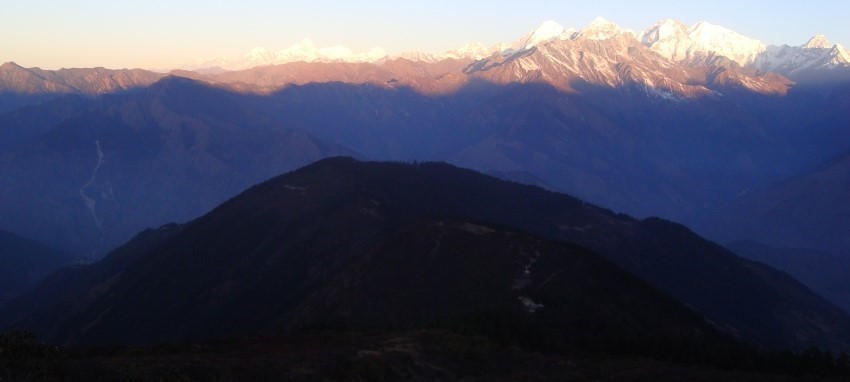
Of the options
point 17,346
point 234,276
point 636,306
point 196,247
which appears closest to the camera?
point 17,346

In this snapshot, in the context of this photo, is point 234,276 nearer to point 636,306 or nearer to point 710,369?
point 636,306

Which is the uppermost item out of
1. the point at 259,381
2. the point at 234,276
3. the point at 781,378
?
the point at 781,378

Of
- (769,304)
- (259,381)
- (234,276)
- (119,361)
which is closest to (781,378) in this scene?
(259,381)

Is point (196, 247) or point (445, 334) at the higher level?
point (445, 334)

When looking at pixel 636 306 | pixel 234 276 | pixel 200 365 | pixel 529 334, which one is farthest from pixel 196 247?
pixel 200 365

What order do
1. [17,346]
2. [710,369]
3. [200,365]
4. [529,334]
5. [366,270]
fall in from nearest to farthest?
[17,346] → [200,365] → [710,369] → [529,334] → [366,270]

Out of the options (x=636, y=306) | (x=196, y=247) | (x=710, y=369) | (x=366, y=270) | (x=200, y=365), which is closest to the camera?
(x=200, y=365)

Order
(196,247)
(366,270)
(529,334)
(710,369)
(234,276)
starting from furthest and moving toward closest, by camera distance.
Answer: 1. (196,247)
2. (234,276)
3. (366,270)
4. (529,334)
5. (710,369)

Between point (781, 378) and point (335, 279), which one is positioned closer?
point (781, 378)

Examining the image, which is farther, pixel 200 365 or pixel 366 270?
pixel 366 270

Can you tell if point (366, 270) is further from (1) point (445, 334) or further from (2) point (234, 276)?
(1) point (445, 334)
